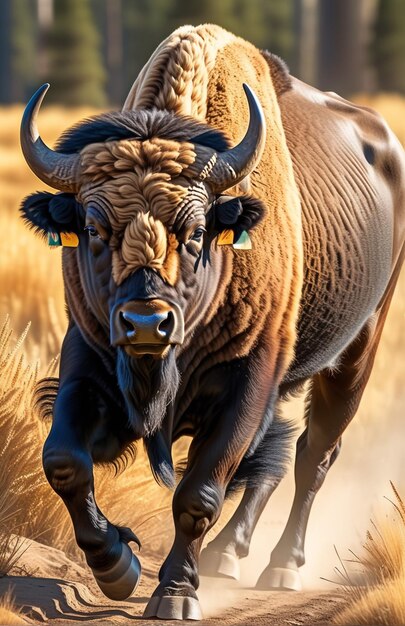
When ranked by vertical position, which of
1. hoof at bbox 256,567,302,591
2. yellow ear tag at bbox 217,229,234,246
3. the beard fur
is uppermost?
yellow ear tag at bbox 217,229,234,246

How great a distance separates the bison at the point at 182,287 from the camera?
18.8 ft

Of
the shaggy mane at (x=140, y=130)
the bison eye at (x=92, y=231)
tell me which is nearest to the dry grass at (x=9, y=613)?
the bison eye at (x=92, y=231)

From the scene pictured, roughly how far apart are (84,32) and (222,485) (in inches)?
1642

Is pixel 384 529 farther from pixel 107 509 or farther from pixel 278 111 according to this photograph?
pixel 278 111

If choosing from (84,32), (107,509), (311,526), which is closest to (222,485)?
(107,509)

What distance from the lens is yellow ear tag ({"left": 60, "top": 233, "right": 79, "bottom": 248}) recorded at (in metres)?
6.05

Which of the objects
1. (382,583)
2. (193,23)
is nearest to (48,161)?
(382,583)

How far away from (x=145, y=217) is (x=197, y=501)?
110cm

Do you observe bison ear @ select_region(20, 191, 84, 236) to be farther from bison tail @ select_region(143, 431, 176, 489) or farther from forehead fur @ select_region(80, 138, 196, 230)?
bison tail @ select_region(143, 431, 176, 489)

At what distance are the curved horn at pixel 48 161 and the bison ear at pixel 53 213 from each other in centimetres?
5

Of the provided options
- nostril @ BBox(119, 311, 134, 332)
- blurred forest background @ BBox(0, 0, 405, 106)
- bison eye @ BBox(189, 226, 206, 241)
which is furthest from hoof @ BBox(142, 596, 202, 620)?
blurred forest background @ BBox(0, 0, 405, 106)

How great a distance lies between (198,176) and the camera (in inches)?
233

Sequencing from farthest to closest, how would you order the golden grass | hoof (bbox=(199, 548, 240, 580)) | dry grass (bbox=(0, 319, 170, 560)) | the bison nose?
the golden grass < hoof (bbox=(199, 548, 240, 580)) < dry grass (bbox=(0, 319, 170, 560)) < the bison nose

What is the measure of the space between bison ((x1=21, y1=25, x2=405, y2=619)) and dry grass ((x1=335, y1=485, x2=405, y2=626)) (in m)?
0.58
